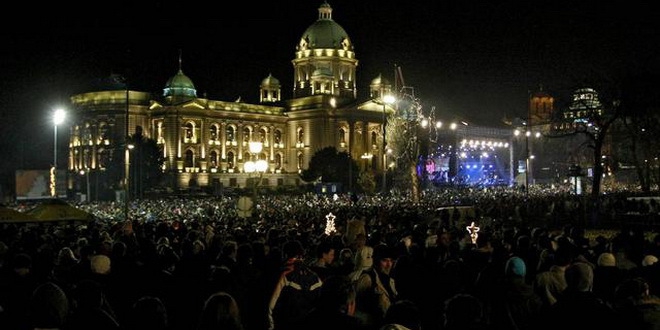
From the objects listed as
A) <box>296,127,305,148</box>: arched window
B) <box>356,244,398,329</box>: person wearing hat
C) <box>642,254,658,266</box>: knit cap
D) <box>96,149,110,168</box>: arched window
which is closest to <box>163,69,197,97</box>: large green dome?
<box>96,149,110,168</box>: arched window

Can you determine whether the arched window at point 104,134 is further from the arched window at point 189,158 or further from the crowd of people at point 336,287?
the crowd of people at point 336,287

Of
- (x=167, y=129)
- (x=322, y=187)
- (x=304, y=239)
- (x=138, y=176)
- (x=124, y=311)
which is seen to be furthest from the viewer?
(x=167, y=129)

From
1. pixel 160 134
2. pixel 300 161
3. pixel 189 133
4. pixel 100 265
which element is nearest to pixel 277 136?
pixel 300 161

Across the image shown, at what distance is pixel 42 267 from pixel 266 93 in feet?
379

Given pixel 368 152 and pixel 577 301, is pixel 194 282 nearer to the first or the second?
pixel 577 301

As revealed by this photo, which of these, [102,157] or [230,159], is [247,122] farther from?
[102,157]

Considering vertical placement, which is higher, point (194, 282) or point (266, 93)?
point (266, 93)

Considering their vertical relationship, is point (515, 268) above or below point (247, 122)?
below

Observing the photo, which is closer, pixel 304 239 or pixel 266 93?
pixel 304 239

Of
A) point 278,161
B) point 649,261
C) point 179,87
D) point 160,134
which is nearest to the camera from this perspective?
point 649,261

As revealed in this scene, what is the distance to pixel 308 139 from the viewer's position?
109 m

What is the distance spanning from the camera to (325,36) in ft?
373

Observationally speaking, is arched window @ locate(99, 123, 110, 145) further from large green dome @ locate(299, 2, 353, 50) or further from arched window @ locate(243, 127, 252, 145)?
large green dome @ locate(299, 2, 353, 50)

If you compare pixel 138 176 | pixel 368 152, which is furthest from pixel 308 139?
pixel 138 176
